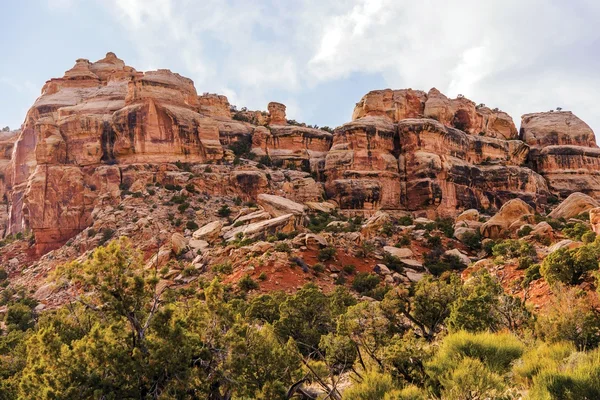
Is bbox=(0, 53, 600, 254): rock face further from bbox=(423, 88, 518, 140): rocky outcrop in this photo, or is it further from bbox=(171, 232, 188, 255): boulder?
bbox=(171, 232, 188, 255): boulder

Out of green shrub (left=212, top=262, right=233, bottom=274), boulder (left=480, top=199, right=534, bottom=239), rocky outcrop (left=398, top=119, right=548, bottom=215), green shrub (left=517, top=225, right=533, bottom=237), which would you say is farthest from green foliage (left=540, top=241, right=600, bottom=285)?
rocky outcrop (left=398, top=119, right=548, bottom=215)

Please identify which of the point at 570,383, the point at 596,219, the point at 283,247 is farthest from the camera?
the point at 283,247

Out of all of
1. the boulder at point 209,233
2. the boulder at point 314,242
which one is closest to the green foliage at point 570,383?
the boulder at point 314,242

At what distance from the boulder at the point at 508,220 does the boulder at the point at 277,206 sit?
52.0ft

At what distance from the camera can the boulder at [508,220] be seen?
34938 millimetres

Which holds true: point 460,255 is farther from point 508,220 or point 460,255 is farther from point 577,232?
point 508,220

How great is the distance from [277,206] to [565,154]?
40807 mm

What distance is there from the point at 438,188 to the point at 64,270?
42.4 meters

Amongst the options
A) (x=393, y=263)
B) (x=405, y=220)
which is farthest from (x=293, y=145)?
(x=393, y=263)

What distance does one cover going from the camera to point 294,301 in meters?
15.8

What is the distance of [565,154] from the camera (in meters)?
54.5

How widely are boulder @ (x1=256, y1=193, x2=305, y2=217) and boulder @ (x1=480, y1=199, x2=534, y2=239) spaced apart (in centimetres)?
1586

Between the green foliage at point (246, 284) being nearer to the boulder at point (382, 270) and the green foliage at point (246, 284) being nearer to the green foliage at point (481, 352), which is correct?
the boulder at point (382, 270)

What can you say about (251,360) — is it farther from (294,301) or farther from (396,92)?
(396,92)
